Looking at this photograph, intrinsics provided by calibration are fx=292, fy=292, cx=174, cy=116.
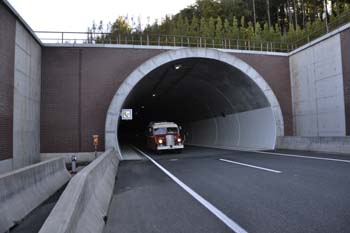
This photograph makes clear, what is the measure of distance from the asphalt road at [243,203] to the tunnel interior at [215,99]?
41.2 feet

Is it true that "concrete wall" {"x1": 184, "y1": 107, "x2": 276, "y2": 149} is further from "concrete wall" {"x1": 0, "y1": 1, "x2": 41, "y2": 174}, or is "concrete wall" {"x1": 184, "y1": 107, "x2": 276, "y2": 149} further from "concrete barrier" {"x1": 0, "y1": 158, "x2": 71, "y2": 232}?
"concrete barrier" {"x1": 0, "y1": 158, "x2": 71, "y2": 232}

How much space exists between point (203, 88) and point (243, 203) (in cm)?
2157

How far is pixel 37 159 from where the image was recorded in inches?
709

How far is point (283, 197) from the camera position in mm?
6828

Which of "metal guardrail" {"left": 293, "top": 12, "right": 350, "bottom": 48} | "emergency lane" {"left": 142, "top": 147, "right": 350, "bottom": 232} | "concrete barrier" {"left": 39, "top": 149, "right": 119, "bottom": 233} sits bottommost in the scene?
"emergency lane" {"left": 142, "top": 147, "right": 350, "bottom": 232}

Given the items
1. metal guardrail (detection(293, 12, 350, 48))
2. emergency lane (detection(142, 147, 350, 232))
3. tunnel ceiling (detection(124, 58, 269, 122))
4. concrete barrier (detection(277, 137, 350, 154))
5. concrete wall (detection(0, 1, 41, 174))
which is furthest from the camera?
tunnel ceiling (detection(124, 58, 269, 122))

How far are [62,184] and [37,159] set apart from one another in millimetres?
8619

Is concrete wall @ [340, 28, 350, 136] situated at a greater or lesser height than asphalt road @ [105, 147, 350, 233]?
greater

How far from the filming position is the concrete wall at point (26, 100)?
1469 centimetres

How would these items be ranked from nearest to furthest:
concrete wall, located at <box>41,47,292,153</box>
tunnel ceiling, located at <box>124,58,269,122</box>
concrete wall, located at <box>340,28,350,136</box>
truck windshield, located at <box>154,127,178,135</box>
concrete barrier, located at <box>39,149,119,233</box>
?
concrete barrier, located at <box>39,149,119,233</box> < concrete wall, located at <box>340,28,350,136</box> < concrete wall, located at <box>41,47,292,153</box> < tunnel ceiling, located at <box>124,58,269,122</box> < truck windshield, located at <box>154,127,178,135</box>

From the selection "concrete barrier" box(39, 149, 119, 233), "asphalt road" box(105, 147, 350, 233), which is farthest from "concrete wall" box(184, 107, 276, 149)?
"concrete barrier" box(39, 149, 119, 233)

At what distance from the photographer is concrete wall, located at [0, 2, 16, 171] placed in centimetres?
1293

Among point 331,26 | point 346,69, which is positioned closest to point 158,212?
point 346,69

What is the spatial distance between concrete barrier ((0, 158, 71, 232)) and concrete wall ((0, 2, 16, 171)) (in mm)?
4631
